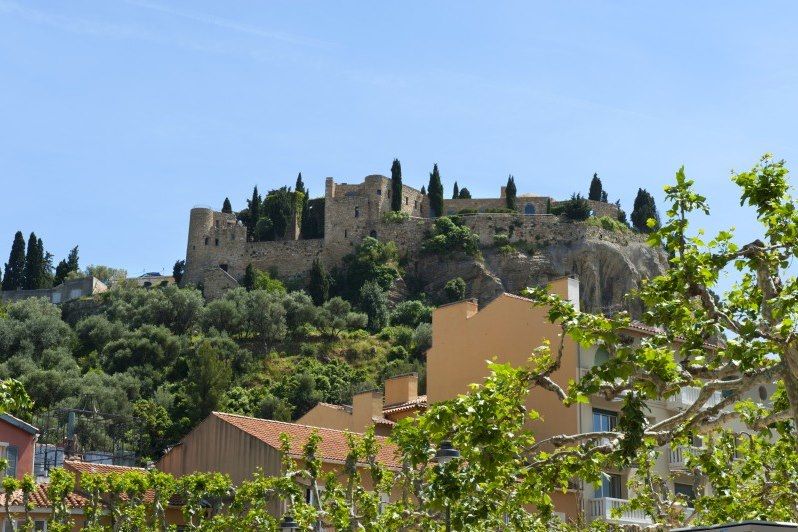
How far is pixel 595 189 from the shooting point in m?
130

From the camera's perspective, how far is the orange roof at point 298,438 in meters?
32.9

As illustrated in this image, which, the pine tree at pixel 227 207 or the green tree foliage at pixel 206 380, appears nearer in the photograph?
the green tree foliage at pixel 206 380

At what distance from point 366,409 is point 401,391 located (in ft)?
16.3

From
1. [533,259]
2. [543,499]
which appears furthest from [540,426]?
[533,259]

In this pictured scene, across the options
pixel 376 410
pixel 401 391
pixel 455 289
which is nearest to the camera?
pixel 376 410

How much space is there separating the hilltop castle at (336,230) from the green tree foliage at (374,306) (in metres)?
9.66

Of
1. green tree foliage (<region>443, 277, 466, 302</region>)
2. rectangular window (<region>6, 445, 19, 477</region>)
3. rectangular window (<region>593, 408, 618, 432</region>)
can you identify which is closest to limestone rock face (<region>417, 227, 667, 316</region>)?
green tree foliage (<region>443, 277, 466, 302</region>)

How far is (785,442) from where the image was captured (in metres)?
17.4

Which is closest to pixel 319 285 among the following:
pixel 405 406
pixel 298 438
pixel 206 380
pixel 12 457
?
pixel 206 380

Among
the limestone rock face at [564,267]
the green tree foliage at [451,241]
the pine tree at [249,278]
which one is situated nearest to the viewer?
the limestone rock face at [564,267]

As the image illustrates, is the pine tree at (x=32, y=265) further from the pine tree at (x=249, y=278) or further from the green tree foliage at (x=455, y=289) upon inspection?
the green tree foliage at (x=455, y=289)

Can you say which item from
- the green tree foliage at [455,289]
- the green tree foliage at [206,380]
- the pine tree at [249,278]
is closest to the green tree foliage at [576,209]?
the green tree foliage at [455,289]

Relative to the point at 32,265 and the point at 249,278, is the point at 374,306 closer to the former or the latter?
the point at 249,278

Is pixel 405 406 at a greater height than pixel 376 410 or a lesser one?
greater
